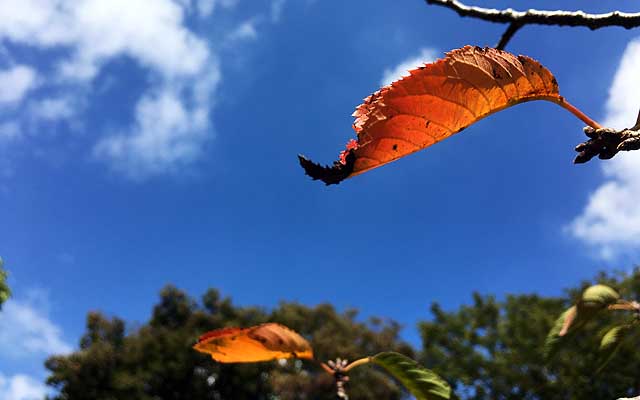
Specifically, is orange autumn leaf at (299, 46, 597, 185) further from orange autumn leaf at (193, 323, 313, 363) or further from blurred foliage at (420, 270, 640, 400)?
blurred foliage at (420, 270, 640, 400)

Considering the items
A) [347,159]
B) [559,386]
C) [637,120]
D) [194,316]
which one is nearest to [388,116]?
[347,159]

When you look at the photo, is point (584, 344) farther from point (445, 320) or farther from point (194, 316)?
point (194, 316)

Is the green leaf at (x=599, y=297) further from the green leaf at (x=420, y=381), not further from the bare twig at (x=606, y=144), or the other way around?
the bare twig at (x=606, y=144)

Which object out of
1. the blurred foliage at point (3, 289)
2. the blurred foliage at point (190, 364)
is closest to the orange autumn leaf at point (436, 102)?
the blurred foliage at point (3, 289)

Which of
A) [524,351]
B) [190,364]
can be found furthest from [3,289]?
[524,351]

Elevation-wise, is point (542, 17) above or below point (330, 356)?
below

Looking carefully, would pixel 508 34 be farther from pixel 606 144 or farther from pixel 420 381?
pixel 420 381

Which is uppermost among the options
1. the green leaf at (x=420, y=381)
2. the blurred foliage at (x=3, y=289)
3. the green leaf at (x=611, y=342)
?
the blurred foliage at (x=3, y=289)
